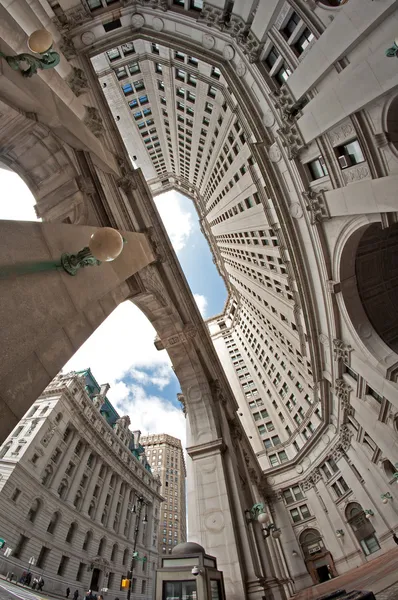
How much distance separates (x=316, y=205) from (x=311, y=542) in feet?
133

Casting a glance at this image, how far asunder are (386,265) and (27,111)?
22.1 metres

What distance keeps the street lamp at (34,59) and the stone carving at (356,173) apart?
A: 41.2 feet

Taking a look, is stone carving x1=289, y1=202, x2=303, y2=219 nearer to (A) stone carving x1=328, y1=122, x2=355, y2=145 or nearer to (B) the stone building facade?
(A) stone carving x1=328, y1=122, x2=355, y2=145

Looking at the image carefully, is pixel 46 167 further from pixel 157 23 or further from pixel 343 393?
pixel 343 393

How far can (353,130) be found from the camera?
12695 mm

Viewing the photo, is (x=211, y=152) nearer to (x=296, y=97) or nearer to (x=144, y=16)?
(x=144, y=16)

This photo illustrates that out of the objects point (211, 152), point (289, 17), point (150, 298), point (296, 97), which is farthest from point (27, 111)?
point (211, 152)

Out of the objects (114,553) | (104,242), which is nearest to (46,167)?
(104,242)

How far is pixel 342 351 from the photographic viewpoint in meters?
19.3

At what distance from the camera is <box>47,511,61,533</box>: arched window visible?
35.6m

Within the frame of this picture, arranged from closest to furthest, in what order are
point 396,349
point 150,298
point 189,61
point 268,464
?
point 150,298 < point 396,349 < point 189,61 < point 268,464

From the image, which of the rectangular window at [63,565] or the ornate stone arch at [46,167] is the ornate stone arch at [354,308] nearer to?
the ornate stone arch at [46,167]

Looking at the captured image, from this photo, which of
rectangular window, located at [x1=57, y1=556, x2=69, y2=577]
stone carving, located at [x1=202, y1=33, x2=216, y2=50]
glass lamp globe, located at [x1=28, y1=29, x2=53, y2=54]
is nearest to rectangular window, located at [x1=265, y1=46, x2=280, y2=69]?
stone carving, located at [x1=202, y1=33, x2=216, y2=50]

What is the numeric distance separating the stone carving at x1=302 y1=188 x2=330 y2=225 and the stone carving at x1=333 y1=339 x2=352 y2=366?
8.53m
